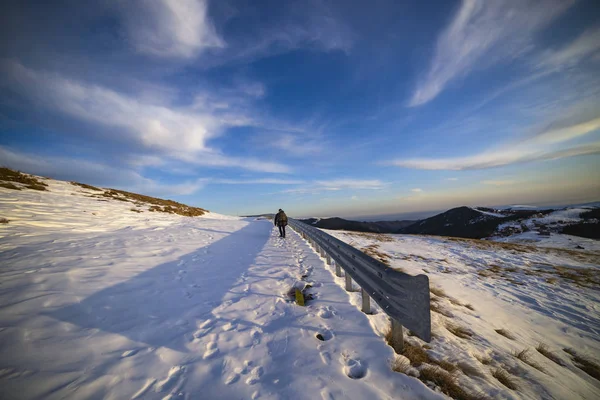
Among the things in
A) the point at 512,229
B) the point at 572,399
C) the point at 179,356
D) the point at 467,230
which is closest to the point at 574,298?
the point at 572,399

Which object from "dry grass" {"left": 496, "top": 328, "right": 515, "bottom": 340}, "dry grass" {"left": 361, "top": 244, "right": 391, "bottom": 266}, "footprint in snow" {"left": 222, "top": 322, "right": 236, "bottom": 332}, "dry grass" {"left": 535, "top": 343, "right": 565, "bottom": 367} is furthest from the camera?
"dry grass" {"left": 361, "top": 244, "right": 391, "bottom": 266}

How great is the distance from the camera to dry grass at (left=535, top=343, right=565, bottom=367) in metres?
3.59

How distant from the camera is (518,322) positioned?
4.96 metres

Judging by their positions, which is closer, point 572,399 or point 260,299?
point 572,399

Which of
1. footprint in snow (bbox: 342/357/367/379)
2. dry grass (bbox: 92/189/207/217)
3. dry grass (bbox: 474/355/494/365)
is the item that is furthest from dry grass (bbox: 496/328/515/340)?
dry grass (bbox: 92/189/207/217)

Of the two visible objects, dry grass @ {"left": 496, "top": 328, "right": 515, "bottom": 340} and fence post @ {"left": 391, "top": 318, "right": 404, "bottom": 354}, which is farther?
dry grass @ {"left": 496, "top": 328, "right": 515, "bottom": 340}

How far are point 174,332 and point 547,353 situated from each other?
6667 millimetres

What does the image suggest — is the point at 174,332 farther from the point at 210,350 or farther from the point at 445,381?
the point at 445,381

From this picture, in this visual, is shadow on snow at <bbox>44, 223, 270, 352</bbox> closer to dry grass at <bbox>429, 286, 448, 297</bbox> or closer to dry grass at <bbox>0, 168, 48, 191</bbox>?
dry grass at <bbox>429, 286, 448, 297</bbox>

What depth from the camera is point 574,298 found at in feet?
22.4

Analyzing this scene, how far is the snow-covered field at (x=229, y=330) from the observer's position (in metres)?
2.35

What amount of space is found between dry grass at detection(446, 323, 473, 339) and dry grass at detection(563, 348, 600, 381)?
1.70 meters

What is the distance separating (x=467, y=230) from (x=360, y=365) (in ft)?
216

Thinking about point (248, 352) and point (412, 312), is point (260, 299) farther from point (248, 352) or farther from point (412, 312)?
point (412, 312)
